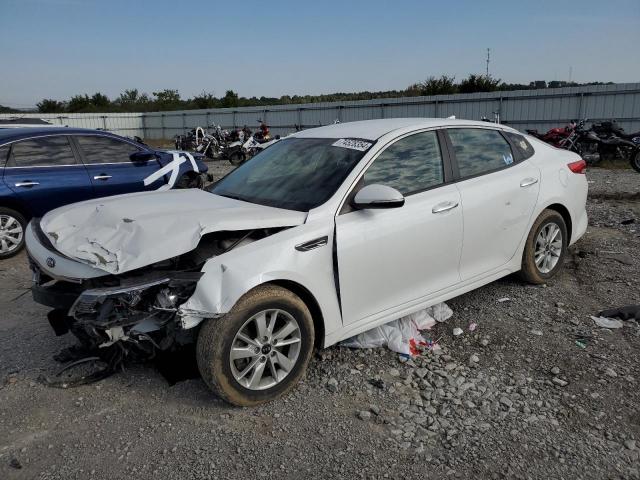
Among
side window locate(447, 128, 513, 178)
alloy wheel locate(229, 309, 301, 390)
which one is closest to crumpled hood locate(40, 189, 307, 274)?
alloy wheel locate(229, 309, 301, 390)

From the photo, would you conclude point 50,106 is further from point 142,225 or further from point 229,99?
point 142,225

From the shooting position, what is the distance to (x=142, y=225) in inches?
126

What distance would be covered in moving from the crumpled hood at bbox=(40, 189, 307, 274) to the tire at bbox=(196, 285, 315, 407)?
0.47 meters

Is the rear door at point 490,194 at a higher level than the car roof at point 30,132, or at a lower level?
lower

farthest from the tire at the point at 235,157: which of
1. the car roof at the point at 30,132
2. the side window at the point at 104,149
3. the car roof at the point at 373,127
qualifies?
the car roof at the point at 373,127

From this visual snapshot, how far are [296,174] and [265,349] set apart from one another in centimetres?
140

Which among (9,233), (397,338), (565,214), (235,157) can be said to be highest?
(565,214)

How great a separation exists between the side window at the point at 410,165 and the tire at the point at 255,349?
1.12 meters

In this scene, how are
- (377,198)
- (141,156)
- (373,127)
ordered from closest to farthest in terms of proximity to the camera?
(377,198) < (373,127) < (141,156)

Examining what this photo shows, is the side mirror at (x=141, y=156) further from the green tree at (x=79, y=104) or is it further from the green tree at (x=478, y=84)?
the green tree at (x=79, y=104)

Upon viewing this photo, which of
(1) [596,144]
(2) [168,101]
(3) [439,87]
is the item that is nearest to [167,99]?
(2) [168,101]

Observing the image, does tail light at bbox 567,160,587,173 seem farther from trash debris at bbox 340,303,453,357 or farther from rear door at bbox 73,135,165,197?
rear door at bbox 73,135,165,197

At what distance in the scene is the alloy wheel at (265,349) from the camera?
308 centimetres

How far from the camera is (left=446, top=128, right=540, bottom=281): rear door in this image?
412 cm
